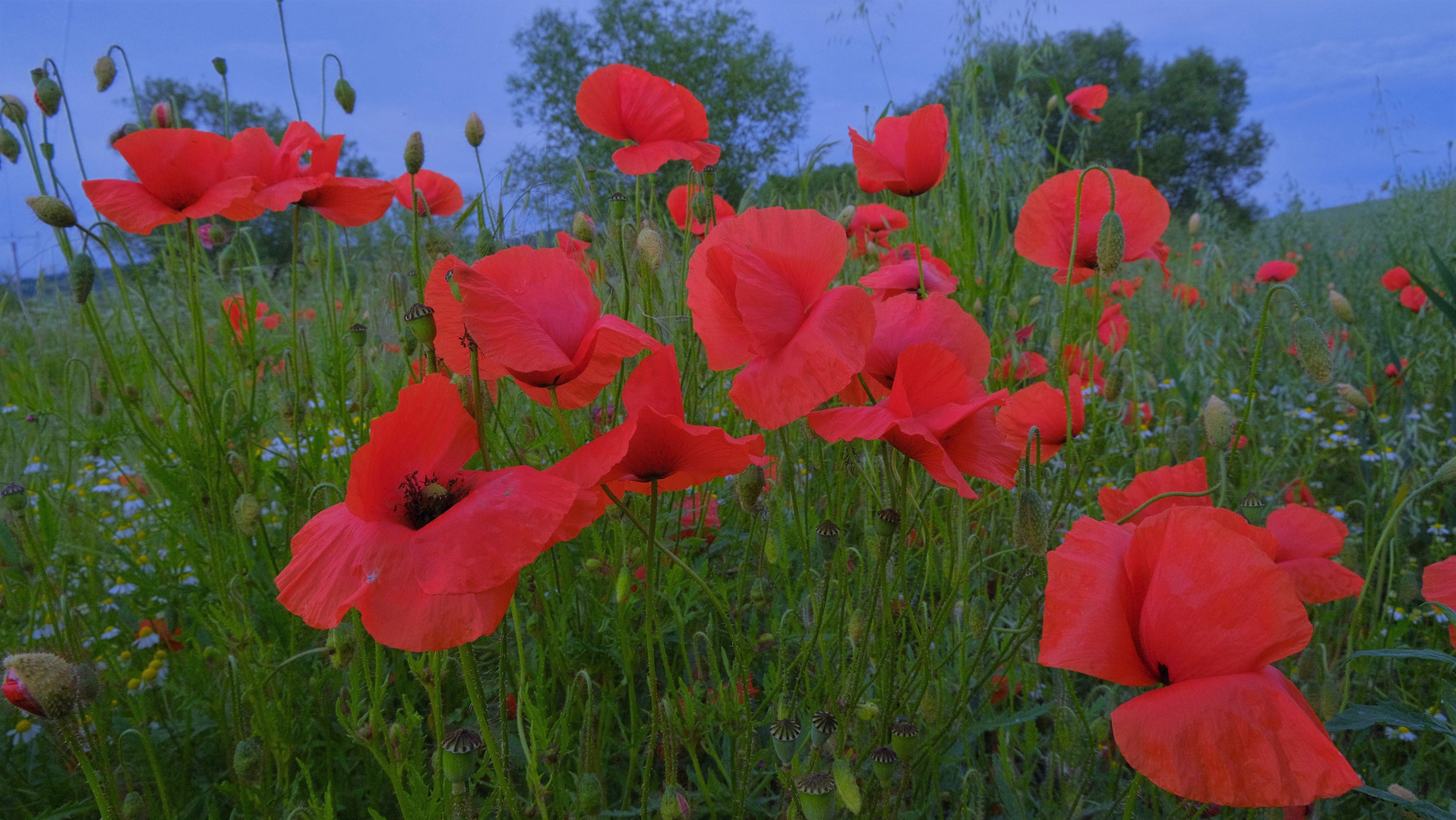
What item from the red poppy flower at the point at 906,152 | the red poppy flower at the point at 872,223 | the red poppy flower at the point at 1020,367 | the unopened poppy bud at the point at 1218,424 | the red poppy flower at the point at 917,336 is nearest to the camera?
the red poppy flower at the point at 917,336

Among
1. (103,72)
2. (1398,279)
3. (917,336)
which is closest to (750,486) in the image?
(917,336)

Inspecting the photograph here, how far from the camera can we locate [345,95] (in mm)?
2037

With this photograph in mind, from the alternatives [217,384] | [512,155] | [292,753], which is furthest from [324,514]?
[217,384]

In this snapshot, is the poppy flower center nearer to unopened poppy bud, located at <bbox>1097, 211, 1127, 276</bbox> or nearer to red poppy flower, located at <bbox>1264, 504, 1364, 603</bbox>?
unopened poppy bud, located at <bbox>1097, 211, 1127, 276</bbox>

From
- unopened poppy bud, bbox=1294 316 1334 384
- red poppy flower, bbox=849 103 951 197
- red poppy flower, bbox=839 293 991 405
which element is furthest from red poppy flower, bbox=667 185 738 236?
unopened poppy bud, bbox=1294 316 1334 384

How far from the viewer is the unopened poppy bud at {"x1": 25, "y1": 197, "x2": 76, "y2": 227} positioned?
1339 millimetres

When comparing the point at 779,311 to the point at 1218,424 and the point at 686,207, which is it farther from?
the point at 686,207

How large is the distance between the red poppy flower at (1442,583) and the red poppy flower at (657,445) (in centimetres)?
91

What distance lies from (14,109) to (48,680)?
145cm

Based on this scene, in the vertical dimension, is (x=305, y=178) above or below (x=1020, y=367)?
above

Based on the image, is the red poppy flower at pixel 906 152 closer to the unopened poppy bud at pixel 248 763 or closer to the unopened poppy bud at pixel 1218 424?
the unopened poppy bud at pixel 1218 424

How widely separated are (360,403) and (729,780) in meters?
0.94

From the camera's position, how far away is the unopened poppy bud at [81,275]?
58.7 inches

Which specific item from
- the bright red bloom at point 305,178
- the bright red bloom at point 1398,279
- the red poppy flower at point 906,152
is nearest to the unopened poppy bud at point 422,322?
the bright red bloom at point 305,178
